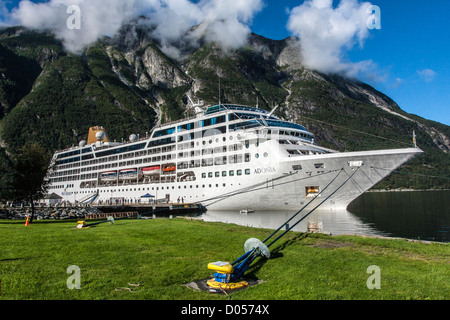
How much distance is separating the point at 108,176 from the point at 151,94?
121m

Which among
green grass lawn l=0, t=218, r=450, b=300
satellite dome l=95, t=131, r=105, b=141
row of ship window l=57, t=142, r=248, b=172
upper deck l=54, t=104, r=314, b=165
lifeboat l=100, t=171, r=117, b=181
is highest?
satellite dome l=95, t=131, r=105, b=141

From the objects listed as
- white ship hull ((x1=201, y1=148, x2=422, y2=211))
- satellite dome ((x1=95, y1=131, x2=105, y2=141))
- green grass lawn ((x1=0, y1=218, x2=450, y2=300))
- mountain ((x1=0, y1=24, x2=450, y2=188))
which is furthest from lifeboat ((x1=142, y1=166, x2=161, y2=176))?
mountain ((x1=0, y1=24, x2=450, y2=188))

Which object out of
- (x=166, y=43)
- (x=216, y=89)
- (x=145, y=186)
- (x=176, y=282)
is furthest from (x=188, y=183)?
(x=166, y=43)

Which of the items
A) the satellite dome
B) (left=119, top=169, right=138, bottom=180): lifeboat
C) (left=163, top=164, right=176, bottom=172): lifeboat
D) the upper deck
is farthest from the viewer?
the satellite dome

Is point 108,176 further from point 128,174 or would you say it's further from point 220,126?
point 220,126

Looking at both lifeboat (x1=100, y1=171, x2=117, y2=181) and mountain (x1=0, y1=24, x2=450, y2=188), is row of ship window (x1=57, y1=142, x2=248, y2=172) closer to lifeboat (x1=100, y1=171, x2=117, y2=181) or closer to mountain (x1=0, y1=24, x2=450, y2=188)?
lifeboat (x1=100, y1=171, x2=117, y2=181)

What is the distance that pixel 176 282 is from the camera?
6691mm

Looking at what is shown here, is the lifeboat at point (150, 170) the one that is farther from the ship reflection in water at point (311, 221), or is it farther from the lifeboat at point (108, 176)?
the ship reflection in water at point (311, 221)

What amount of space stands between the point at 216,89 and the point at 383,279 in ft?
492

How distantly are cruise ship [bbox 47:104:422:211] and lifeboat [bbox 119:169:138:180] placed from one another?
0.58ft

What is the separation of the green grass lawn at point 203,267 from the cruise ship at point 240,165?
10213mm

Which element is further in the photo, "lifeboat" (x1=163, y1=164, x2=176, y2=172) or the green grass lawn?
"lifeboat" (x1=163, y1=164, x2=176, y2=172)

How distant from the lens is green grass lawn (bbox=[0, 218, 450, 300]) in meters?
5.88

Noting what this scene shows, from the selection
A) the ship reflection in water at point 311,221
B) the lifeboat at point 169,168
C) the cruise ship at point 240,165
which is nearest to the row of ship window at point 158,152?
the cruise ship at point 240,165
